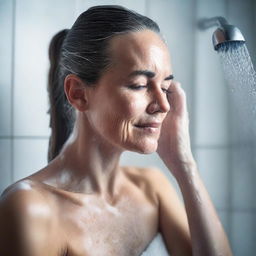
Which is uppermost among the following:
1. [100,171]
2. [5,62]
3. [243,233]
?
[5,62]

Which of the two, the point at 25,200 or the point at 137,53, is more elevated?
the point at 137,53

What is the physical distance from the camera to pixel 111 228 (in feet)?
2.78

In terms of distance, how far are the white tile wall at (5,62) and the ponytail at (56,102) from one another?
91mm

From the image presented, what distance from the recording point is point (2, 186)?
885 mm

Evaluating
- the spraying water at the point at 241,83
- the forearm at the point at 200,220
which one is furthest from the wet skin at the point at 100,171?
the spraying water at the point at 241,83

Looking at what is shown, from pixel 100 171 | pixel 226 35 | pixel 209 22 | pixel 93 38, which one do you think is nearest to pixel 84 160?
pixel 100 171

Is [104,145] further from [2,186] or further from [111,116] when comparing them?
[2,186]

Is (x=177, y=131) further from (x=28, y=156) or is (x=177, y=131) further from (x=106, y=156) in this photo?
(x=28, y=156)

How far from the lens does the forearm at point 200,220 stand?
89 centimetres

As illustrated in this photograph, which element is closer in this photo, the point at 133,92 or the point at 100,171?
the point at 133,92

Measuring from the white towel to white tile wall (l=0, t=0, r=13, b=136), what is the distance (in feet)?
1.31

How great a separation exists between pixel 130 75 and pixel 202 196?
35 cm

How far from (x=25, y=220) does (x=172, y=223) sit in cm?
37

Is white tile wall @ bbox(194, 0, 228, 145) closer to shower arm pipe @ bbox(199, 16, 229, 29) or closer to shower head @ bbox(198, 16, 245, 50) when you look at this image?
shower arm pipe @ bbox(199, 16, 229, 29)
